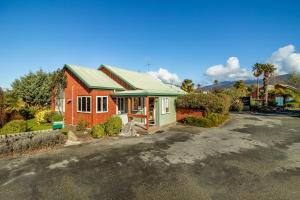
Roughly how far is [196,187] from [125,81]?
15170 millimetres

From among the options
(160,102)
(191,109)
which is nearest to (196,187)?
(160,102)

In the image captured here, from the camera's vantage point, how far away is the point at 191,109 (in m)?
20.5

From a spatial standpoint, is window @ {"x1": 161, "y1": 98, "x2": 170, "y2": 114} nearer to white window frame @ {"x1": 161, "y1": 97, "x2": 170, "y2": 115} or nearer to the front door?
white window frame @ {"x1": 161, "y1": 97, "x2": 170, "y2": 115}

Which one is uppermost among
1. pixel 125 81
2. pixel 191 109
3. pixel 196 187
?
pixel 125 81

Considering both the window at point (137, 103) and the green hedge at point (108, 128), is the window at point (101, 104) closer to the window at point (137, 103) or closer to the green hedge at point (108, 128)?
the green hedge at point (108, 128)

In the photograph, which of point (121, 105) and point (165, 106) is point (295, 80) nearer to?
point (165, 106)

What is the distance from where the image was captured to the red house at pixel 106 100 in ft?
55.1

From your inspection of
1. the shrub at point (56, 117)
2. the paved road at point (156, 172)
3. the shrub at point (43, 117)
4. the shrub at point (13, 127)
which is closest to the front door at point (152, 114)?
the paved road at point (156, 172)

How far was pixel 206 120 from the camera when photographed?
18.1m

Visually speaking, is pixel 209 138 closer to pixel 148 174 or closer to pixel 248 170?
pixel 248 170

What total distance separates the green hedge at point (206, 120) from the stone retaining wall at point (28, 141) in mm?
12252

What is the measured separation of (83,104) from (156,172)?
12.3 metres

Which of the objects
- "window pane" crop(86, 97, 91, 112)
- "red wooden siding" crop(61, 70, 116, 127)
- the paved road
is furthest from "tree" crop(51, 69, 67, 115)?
the paved road

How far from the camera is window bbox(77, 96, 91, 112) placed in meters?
17.1
